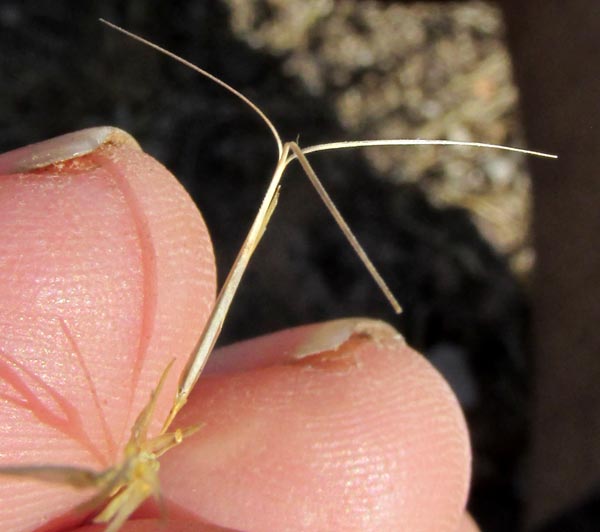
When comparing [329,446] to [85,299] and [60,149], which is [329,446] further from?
[60,149]

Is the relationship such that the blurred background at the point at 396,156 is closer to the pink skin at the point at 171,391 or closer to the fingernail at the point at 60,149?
the pink skin at the point at 171,391

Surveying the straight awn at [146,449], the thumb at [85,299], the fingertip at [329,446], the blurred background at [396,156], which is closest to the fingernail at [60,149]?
the thumb at [85,299]

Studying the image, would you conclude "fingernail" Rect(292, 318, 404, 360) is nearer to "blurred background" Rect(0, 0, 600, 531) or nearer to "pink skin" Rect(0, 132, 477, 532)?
"pink skin" Rect(0, 132, 477, 532)

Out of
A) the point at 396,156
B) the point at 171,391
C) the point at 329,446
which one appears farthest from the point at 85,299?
the point at 396,156

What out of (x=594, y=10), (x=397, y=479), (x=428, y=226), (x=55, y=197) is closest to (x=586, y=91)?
(x=594, y=10)

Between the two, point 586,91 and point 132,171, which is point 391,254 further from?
point 132,171

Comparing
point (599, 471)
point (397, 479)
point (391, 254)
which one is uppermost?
point (397, 479)
